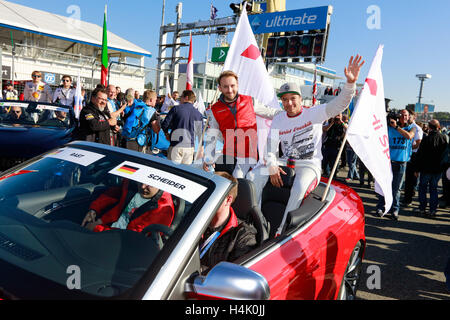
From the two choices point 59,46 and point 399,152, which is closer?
point 399,152

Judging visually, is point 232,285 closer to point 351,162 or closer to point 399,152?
point 399,152

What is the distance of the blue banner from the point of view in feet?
53.7

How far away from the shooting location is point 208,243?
2.08 meters

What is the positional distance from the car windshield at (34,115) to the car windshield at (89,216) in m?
4.52

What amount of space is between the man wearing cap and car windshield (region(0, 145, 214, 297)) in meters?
1.60

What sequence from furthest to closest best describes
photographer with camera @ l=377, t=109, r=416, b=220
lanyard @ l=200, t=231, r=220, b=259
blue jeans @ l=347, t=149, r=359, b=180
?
blue jeans @ l=347, t=149, r=359, b=180 → photographer with camera @ l=377, t=109, r=416, b=220 → lanyard @ l=200, t=231, r=220, b=259

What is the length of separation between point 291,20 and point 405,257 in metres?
15.0

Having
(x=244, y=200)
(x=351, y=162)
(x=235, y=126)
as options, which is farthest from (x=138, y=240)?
(x=351, y=162)

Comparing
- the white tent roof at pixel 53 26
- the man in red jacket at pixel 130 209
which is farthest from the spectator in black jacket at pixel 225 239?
the white tent roof at pixel 53 26

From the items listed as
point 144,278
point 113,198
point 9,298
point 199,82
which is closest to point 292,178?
point 113,198

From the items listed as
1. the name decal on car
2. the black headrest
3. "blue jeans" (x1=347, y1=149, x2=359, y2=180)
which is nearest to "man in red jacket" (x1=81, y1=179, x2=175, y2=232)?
the name decal on car

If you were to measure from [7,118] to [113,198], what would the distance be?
17.2ft

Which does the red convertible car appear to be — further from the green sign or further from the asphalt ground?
the green sign

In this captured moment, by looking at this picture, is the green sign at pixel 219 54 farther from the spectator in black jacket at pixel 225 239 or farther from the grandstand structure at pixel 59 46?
the spectator in black jacket at pixel 225 239
